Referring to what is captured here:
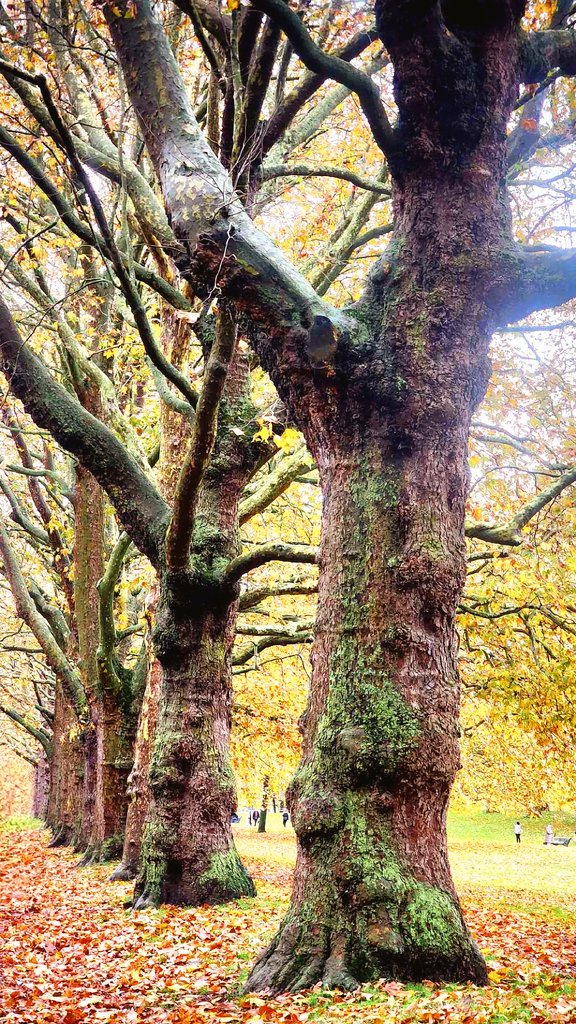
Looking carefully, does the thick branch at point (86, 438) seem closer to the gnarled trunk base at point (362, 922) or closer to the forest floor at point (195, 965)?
the forest floor at point (195, 965)

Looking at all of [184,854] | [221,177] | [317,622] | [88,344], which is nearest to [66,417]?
[221,177]

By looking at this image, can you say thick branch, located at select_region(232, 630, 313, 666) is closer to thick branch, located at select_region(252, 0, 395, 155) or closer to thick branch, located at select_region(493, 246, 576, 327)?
thick branch, located at select_region(493, 246, 576, 327)

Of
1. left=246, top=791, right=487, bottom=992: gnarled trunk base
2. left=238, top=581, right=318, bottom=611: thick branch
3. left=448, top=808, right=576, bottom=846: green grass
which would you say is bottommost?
left=448, top=808, right=576, bottom=846: green grass

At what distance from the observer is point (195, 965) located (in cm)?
514

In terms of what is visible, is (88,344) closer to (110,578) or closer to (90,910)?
(110,578)

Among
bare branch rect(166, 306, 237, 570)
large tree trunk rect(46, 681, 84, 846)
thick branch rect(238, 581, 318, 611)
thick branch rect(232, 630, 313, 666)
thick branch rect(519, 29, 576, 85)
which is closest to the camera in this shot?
bare branch rect(166, 306, 237, 570)

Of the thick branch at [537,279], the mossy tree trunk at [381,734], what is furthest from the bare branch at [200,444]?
the thick branch at [537,279]

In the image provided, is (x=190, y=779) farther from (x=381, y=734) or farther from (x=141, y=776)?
(x=381, y=734)

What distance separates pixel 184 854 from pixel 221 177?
6.07m

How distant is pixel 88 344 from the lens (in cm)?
1442

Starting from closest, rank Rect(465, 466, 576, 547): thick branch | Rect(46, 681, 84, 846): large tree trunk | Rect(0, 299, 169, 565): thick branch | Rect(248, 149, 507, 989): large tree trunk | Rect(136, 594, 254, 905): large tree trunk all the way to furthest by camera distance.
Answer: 1. Rect(248, 149, 507, 989): large tree trunk
2. Rect(0, 299, 169, 565): thick branch
3. Rect(465, 466, 576, 547): thick branch
4. Rect(136, 594, 254, 905): large tree trunk
5. Rect(46, 681, 84, 846): large tree trunk

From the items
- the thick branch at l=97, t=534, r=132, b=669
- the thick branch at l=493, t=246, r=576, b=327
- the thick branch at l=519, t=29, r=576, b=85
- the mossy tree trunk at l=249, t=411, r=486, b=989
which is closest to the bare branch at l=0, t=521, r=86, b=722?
the thick branch at l=97, t=534, r=132, b=669

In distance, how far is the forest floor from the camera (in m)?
3.55

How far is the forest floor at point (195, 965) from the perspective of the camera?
3555 millimetres
